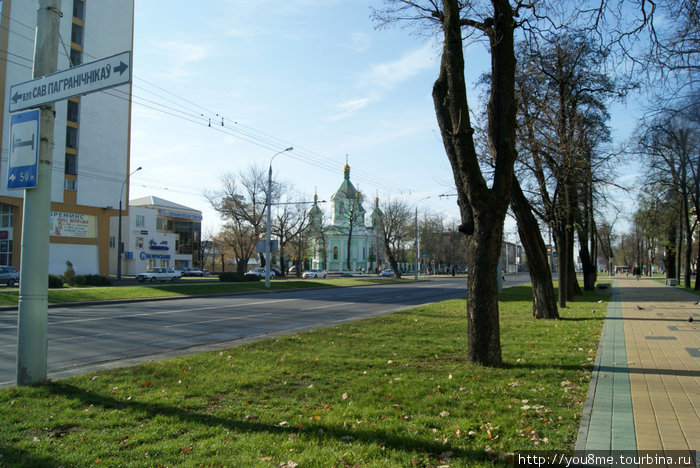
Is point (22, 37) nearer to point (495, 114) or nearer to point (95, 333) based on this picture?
point (95, 333)

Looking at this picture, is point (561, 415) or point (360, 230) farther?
point (360, 230)

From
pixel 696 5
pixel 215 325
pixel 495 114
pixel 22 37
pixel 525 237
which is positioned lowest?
pixel 215 325

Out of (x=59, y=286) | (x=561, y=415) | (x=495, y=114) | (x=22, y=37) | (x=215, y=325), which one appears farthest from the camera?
(x=22, y=37)

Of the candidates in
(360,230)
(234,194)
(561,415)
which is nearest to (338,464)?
(561,415)

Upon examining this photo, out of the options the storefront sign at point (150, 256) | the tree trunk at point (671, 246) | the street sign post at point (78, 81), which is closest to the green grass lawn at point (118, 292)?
the street sign post at point (78, 81)

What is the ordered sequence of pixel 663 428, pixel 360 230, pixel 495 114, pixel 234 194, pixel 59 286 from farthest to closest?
1. pixel 360 230
2. pixel 234 194
3. pixel 59 286
4. pixel 495 114
5. pixel 663 428

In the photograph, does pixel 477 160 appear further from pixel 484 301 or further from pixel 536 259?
pixel 536 259

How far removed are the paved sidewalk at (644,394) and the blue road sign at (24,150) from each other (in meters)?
6.94

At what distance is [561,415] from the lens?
4988mm

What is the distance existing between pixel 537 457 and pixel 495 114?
18.2 ft

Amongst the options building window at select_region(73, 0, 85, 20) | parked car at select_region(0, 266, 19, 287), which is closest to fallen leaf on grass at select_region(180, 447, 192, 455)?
parked car at select_region(0, 266, 19, 287)

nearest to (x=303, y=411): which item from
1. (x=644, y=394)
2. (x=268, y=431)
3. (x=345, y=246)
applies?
(x=268, y=431)

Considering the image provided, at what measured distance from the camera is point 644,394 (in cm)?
585

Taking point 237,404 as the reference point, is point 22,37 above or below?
above
